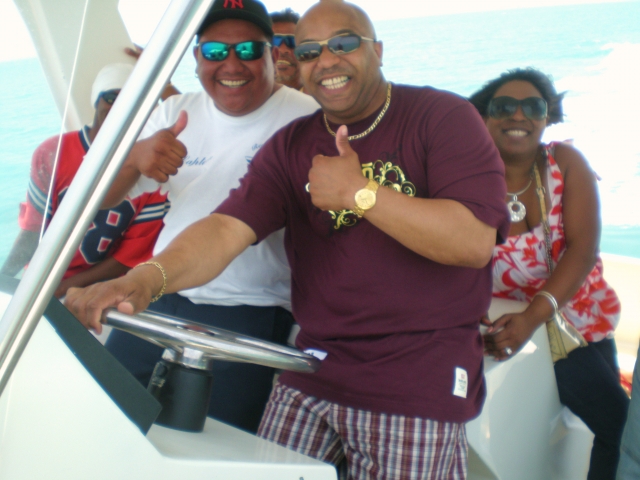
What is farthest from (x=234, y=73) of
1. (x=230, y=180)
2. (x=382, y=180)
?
(x=382, y=180)

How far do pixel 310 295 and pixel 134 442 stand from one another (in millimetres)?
712

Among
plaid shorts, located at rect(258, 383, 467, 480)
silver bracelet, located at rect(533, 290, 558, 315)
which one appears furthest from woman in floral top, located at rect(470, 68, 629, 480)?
plaid shorts, located at rect(258, 383, 467, 480)

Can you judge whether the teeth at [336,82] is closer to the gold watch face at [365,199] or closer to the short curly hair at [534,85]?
the gold watch face at [365,199]

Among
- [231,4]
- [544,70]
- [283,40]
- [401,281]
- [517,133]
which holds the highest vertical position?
[544,70]

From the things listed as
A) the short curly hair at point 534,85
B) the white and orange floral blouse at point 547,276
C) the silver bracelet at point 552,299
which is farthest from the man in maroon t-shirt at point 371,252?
the short curly hair at point 534,85

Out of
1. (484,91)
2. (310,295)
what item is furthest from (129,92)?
(484,91)

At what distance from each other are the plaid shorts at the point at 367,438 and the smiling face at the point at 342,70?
2.21 ft

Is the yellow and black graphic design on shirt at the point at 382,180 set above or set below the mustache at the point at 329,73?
below

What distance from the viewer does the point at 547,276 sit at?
2098 millimetres

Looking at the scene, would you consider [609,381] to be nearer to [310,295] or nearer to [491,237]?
[491,237]

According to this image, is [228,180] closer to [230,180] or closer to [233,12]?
[230,180]

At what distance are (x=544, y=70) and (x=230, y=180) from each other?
188 cm

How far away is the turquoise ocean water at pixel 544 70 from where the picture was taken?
94cm

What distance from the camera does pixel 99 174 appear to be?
68cm
